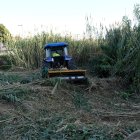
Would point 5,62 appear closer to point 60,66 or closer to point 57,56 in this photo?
point 57,56

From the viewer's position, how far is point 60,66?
10281 mm

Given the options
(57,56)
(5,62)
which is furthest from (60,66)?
(5,62)

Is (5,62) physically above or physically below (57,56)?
below

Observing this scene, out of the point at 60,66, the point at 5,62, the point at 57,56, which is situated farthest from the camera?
the point at 5,62

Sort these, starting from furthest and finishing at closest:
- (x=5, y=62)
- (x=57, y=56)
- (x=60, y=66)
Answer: (x=5, y=62) < (x=57, y=56) < (x=60, y=66)

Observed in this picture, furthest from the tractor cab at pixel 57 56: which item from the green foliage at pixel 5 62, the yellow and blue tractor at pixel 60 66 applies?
the green foliage at pixel 5 62

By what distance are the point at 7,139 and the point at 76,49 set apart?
897 centimetres

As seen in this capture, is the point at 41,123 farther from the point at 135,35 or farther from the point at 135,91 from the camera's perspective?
the point at 135,35

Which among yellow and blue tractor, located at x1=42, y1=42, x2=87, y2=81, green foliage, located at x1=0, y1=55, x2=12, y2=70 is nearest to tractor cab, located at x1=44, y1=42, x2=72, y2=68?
yellow and blue tractor, located at x1=42, y1=42, x2=87, y2=81

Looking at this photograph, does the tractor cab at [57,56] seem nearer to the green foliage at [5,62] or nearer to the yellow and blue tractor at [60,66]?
the yellow and blue tractor at [60,66]

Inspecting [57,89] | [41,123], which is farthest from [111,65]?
[41,123]

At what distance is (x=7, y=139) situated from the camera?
4.79 meters

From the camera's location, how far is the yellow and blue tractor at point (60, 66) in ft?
28.8

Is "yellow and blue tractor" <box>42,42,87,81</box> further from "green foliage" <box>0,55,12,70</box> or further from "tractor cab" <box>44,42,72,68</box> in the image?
"green foliage" <box>0,55,12,70</box>
